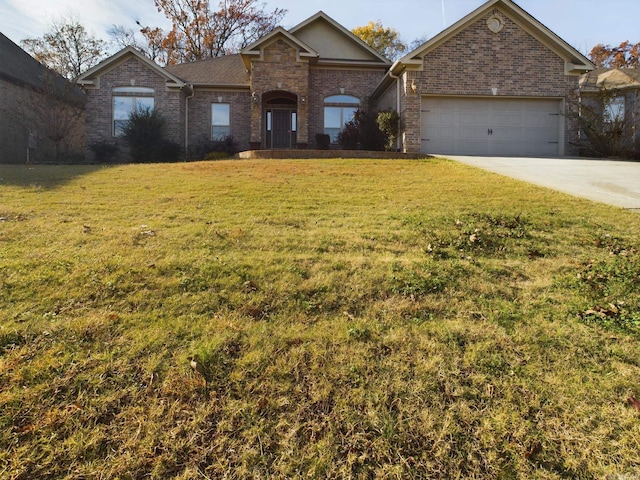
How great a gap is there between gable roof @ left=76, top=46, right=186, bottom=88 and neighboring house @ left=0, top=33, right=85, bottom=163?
1391mm

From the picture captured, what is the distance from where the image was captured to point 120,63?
61.1ft

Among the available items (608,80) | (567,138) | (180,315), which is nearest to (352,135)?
(567,138)

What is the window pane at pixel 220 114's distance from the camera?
19766mm

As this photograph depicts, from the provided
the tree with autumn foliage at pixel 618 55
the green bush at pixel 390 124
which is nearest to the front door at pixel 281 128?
the green bush at pixel 390 124

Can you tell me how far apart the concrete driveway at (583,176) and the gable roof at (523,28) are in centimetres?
475

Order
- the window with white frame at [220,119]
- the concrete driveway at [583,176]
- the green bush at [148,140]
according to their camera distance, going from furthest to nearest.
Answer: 1. the window with white frame at [220,119]
2. the green bush at [148,140]
3. the concrete driveway at [583,176]

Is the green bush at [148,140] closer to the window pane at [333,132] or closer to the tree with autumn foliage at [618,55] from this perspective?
the window pane at [333,132]

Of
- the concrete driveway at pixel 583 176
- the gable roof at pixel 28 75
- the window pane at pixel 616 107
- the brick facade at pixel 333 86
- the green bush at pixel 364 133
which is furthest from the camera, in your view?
the brick facade at pixel 333 86

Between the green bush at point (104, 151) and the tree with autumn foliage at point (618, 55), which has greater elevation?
the tree with autumn foliage at point (618, 55)

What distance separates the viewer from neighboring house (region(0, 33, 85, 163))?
18578 mm

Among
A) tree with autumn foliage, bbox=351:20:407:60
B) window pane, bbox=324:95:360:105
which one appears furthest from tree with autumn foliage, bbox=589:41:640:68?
window pane, bbox=324:95:360:105

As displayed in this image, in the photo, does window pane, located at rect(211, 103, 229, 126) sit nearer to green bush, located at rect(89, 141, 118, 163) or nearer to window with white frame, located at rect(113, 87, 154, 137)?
window with white frame, located at rect(113, 87, 154, 137)

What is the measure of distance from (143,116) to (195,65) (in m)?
5.66

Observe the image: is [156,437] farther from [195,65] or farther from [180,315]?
[195,65]
